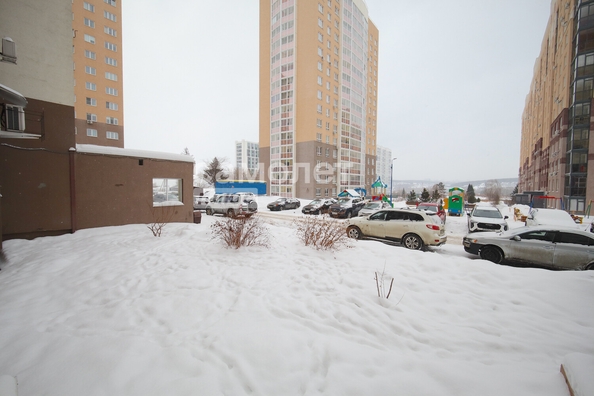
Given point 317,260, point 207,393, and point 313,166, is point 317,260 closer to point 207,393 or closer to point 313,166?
point 207,393

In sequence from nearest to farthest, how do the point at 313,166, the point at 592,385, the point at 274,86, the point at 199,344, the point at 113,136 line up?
the point at 592,385, the point at 199,344, the point at 113,136, the point at 313,166, the point at 274,86

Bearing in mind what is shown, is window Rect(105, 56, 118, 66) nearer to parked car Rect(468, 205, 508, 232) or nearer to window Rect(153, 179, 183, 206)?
window Rect(153, 179, 183, 206)

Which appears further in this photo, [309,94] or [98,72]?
[309,94]

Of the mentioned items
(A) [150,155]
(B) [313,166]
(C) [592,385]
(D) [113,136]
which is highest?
(D) [113,136]

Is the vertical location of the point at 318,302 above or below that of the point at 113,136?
below

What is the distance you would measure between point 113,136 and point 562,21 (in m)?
66.0

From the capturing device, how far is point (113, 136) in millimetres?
37156

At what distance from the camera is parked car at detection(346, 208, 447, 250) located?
30.4ft

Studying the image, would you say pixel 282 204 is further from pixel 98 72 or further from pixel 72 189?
pixel 98 72

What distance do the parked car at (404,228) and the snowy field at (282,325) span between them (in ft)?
9.79

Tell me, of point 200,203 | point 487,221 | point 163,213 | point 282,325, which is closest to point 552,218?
point 487,221

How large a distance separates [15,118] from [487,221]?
18.8m

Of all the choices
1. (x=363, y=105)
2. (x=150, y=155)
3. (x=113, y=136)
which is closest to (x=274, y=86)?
(x=363, y=105)

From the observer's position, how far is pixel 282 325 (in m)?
3.43
